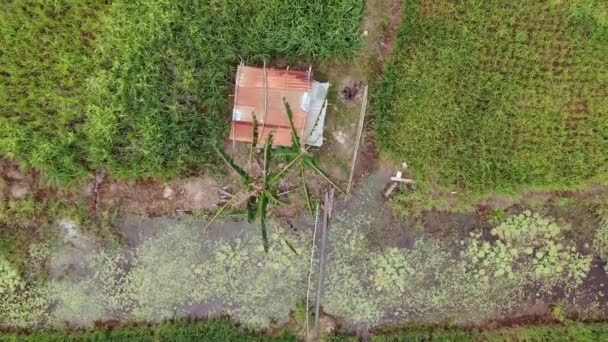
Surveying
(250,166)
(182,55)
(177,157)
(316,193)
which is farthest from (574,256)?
(182,55)

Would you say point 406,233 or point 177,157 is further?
point 406,233

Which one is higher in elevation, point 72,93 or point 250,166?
point 72,93

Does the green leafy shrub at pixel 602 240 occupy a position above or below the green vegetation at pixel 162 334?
above

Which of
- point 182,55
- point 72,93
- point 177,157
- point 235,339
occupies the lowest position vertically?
point 235,339

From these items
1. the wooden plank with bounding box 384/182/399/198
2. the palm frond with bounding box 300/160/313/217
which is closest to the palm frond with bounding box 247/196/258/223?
the palm frond with bounding box 300/160/313/217

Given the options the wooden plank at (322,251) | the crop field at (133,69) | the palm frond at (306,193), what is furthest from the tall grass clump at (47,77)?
the wooden plank at (322,251)

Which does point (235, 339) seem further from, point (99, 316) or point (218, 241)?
point (99, 316)

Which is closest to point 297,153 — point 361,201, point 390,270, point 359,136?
point 359,136

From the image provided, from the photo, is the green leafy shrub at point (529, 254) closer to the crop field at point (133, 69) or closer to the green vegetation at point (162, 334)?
the green vegetation at point (162, 334)

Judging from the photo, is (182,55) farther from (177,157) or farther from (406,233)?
(406,233)
